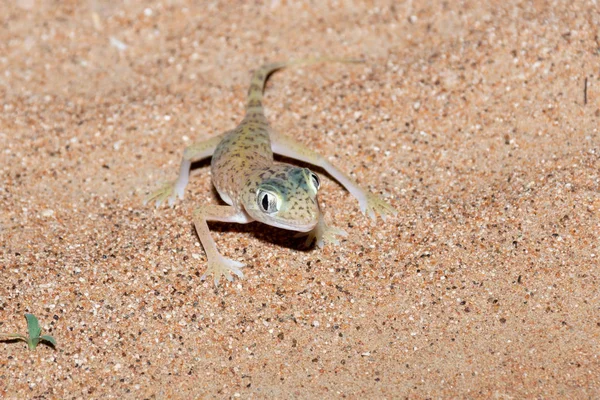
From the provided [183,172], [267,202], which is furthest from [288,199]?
[183,172]

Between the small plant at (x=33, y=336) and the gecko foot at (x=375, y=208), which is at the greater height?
the gecko foot at (x=375, y=208)

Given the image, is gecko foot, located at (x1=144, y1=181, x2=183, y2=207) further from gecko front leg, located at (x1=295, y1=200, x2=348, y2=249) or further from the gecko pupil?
the gecko pupil

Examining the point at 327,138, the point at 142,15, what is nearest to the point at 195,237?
the point at 327,138

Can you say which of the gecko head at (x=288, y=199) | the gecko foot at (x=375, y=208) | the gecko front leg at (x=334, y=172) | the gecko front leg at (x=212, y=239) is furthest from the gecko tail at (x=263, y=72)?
the gecko head at (x=288, y=199)

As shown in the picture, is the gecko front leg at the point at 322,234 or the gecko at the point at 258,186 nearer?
the gecko at the point at 258,186

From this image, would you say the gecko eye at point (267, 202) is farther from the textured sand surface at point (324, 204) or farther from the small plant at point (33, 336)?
the small plant at point (33, 336)

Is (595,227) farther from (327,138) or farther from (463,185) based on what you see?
(327,138)

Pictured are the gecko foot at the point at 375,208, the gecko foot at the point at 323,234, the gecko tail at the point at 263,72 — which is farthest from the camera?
the gecko tail at the point at 263,72
